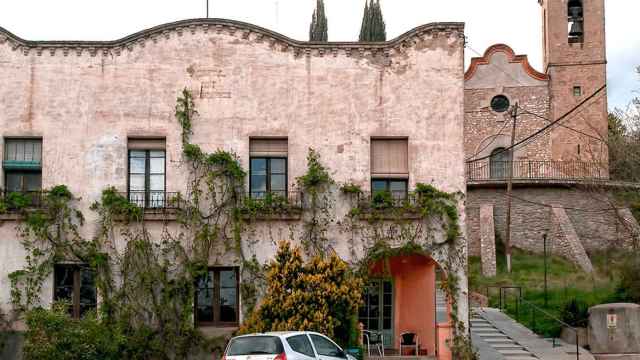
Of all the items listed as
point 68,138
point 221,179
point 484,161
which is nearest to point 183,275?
point 221,179

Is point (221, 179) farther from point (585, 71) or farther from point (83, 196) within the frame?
point (585, 71)

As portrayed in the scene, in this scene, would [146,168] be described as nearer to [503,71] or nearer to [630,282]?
[630,282]

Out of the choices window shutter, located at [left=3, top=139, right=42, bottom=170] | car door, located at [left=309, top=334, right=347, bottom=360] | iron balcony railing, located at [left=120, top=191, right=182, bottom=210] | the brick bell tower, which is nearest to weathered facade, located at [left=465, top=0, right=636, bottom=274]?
the brick bell tower

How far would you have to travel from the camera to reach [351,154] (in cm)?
2306

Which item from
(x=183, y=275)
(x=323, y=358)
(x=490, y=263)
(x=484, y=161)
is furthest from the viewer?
(x=484, y=161)

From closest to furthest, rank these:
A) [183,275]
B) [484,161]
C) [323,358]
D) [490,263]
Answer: [323,358] → [183,275] → [490,263] → [484,161]

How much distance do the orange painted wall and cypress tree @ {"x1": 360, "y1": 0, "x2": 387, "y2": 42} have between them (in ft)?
99.8

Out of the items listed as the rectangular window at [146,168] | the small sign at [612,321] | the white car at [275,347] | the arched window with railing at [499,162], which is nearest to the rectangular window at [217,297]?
the rectangular window at [146,168]

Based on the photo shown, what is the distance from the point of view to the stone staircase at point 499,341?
82.4ft

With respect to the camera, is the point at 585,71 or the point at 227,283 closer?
the point at 227,283

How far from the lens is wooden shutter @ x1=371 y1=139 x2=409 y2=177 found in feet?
76.3

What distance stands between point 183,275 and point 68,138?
4.57 m

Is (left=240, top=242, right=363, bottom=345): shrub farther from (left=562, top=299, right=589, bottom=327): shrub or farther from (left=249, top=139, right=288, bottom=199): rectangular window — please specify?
(left=562, top=299, right=589, bottom=327): shrub

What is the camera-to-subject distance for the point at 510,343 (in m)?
27.0
